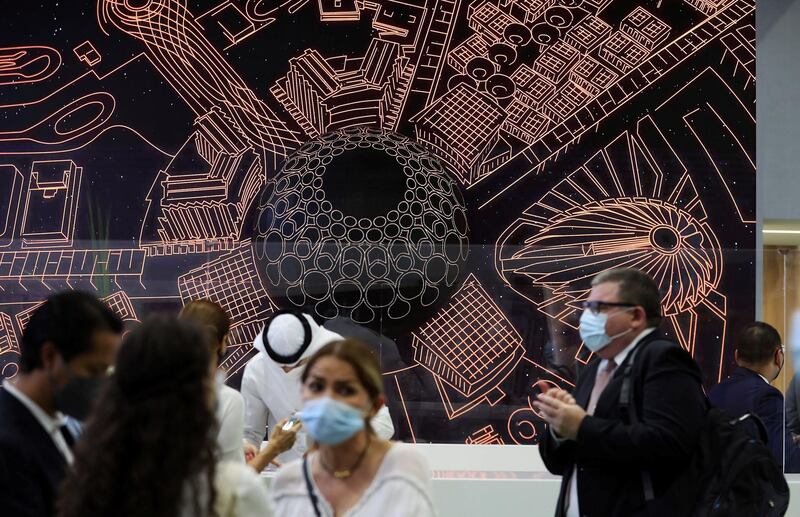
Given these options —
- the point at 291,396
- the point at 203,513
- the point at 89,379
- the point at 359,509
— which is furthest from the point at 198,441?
the point at 291,396

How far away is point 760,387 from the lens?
4.64 m

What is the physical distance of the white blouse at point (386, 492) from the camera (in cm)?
241

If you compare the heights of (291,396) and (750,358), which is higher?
(750,358)

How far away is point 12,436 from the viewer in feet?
7.04

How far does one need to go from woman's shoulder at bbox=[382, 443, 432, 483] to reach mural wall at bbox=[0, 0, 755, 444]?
314 cm

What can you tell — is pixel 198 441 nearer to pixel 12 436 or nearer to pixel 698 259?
pixel 12 436

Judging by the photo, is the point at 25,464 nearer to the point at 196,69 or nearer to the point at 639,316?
the point at 639,316

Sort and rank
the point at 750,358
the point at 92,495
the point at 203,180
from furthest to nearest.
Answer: the point at 203,180, the point at 750,358, the point at 92,495

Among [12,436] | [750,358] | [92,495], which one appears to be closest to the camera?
[92,495]

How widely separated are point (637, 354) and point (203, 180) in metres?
3.73

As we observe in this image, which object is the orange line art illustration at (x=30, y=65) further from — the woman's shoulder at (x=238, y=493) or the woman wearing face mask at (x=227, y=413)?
the woman's shoulder at (x=238, y=493)

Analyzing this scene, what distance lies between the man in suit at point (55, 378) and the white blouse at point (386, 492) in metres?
0.49

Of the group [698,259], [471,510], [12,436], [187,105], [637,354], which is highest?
[187,105]

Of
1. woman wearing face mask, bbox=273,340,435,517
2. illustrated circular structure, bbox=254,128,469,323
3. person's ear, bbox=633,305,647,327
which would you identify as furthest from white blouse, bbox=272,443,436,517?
illustrated circular structure, bbox=254,128,469,323
